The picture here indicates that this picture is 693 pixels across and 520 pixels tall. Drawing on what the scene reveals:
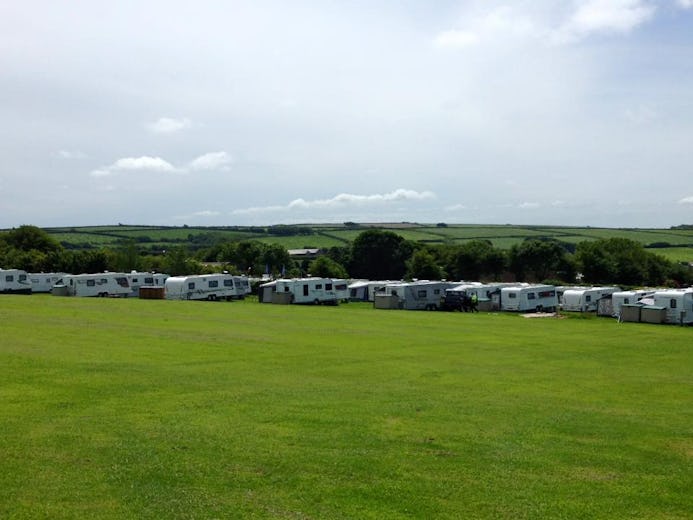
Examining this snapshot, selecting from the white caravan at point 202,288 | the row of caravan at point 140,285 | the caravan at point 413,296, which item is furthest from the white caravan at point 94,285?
the caravan at point 413,296

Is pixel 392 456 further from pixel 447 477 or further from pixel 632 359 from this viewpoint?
pixel 632 359

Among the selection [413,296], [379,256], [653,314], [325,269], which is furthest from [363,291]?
[379,256]

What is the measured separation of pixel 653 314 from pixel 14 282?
5483 centimetres

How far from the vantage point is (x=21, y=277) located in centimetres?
6556

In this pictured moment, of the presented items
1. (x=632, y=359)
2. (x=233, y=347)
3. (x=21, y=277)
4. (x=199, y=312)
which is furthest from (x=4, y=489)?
(x=21, y=277)

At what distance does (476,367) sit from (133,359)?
11253mm

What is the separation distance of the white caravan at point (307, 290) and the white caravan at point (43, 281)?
83.9ft

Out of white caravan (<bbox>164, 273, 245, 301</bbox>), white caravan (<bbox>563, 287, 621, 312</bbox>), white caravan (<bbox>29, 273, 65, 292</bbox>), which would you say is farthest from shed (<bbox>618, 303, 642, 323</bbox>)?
white caravan (<bbox>29, 273, 65, 292</bbox>)

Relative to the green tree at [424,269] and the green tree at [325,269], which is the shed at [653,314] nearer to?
the green tree at [424,269]

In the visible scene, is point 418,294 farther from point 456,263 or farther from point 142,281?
point 456,263

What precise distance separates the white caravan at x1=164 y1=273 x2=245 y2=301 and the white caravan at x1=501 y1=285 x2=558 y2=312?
23.7 metres

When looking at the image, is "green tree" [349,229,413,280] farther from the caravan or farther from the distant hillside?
the caravan

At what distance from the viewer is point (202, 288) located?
59.4 metres

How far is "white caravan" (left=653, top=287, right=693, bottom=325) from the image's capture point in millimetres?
43375
